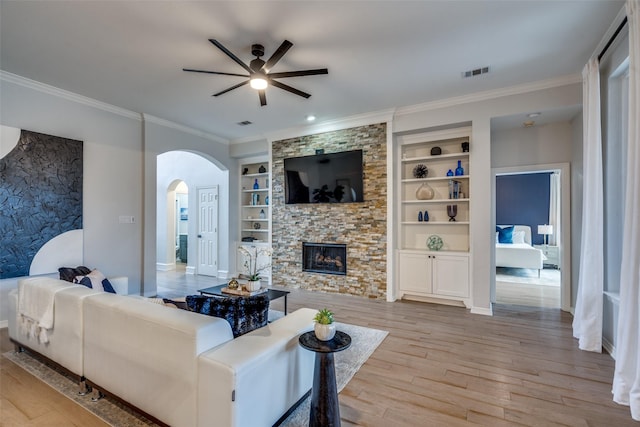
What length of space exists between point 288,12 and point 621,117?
3359 millimetres

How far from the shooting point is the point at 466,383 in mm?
2436

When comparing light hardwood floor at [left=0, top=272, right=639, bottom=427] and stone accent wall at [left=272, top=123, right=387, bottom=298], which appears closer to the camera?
light hardwood floor at [left=0, top=272, right=639, bottom=427]

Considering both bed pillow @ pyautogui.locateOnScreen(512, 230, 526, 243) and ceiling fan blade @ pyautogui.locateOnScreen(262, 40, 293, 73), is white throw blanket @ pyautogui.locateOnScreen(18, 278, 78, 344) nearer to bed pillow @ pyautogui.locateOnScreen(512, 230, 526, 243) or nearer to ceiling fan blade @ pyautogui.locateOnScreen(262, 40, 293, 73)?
ceiling fan blade @ pyautogui.locateOnScreen(262, 40, 293, 73)

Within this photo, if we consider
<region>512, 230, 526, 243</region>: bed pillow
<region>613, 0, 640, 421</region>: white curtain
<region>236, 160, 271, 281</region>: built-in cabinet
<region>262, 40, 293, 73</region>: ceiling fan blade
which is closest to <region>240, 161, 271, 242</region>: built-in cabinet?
<region>236, 160, 271, 281</region>: built-in cabinet

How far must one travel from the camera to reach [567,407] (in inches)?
84.1

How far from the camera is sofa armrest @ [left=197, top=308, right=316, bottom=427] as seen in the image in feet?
4.91

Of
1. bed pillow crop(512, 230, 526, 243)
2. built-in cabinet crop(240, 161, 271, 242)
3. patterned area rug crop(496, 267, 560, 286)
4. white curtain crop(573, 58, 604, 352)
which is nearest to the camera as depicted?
white curtain crop(573, 58, 604, 352)

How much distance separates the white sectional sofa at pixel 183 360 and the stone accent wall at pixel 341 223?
9.67 ft

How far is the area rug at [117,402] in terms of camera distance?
1.97 meters

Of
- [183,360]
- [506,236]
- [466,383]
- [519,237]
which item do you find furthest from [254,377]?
[519,237]

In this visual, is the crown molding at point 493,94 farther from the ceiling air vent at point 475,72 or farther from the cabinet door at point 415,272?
the cabinet door at point 415,272

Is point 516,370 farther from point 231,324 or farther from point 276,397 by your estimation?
point 231,324

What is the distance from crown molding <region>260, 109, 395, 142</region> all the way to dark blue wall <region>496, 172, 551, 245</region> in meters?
5.53

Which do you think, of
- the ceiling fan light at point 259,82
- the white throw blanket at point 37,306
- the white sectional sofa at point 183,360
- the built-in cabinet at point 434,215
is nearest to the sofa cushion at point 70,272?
the white throw blanket at point 37,306
